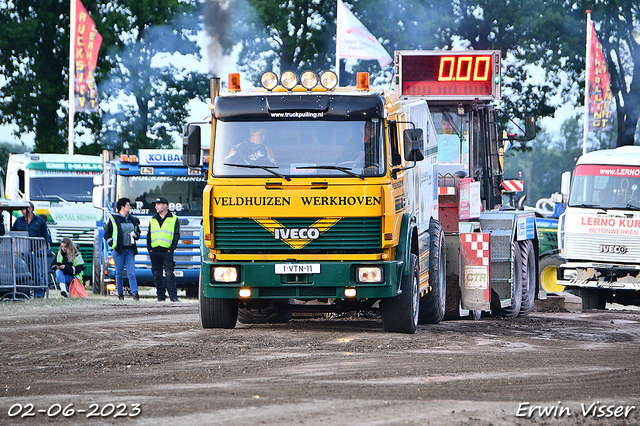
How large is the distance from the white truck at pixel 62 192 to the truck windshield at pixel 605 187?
11778 millimetres

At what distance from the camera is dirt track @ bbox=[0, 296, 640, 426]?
23.2 feet

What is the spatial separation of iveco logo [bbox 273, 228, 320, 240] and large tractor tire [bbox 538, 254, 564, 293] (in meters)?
11.9

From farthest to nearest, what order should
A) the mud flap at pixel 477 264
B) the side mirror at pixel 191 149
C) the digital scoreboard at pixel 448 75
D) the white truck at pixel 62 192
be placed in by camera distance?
the white truck at pixel 62 192 < the digital scoreboard at pixel 448 75 < the mud flap at pixel 477 264 < the side mirror at pixel 191 149

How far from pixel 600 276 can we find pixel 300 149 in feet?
31.9

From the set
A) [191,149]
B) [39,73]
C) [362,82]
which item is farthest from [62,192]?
[39,73]

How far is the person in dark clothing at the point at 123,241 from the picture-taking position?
1981 cm

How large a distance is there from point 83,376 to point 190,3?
3732 centimetres

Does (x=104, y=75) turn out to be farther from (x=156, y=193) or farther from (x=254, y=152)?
(x=254, y=152)

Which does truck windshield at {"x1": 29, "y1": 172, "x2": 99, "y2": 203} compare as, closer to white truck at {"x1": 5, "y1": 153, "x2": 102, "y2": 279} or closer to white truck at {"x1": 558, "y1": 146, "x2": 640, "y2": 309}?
white truck at {"x1": 5, "y1": 153, "x2": 102, "y2": 279}

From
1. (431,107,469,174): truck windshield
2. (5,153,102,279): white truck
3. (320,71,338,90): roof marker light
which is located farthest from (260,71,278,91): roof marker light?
(5,153,102,279): white truck

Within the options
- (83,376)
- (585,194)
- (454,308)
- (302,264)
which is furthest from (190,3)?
(83,376)

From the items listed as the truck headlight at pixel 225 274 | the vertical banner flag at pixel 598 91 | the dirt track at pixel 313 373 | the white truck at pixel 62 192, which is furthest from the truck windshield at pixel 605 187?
the vertical banner flag at pixel 598 91

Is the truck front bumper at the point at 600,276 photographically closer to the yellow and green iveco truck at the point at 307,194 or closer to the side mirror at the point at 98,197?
the yellow and green iveco truck at the point at 307,194

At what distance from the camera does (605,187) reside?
19484mm
